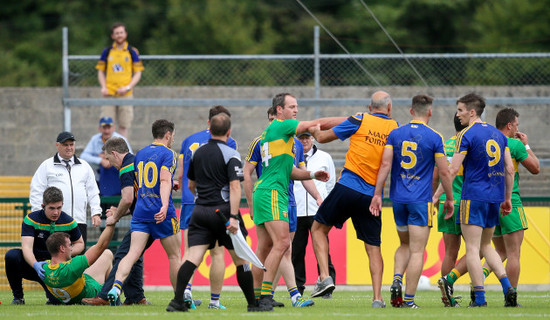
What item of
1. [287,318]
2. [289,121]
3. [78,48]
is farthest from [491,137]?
[78,48]

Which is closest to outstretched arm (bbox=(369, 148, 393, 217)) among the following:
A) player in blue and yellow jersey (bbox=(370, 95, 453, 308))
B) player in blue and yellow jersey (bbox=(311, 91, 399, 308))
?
player in blue and yellow jersey (bbox=(370, 95, 453, 308))

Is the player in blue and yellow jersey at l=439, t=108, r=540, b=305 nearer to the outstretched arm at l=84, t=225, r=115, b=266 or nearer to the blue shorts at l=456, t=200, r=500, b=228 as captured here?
the blue shorts at l=456, t=200, r=500, b=228

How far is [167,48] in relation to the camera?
2952 centimetres

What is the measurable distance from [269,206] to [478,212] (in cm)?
235

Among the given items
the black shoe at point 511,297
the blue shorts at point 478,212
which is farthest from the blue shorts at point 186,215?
the black shoe at point 511,297

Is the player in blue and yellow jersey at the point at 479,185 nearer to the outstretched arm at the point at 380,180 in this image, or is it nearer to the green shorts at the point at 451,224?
the green shorts at the point at 451,224

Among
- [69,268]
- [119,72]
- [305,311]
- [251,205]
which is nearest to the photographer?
[305,311]

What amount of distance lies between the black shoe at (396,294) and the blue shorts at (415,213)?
678mm

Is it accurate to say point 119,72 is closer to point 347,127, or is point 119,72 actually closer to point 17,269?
point 17,269

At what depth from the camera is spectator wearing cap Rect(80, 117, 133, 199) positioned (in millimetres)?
14352

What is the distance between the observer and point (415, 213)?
9375 millimetres

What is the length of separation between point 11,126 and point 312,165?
8989 mm

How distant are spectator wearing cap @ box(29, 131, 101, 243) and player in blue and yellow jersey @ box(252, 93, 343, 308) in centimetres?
301

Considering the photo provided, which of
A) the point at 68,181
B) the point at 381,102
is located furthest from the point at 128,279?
the point at 381,102
